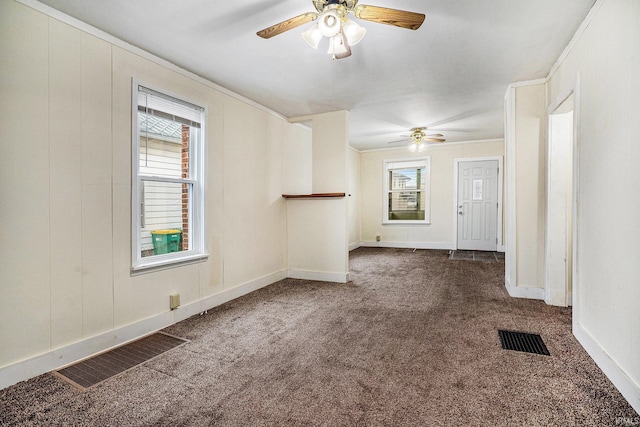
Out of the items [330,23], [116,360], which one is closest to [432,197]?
[330,23]

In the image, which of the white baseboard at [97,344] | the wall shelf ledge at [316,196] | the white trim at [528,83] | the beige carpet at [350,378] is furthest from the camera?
the wall shelf ledge at [316,196]

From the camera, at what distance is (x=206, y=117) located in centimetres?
326

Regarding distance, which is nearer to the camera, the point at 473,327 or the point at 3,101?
the point at 3,101

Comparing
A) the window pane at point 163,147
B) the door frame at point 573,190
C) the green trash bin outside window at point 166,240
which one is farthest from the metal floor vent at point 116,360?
the door frame at point 573,190

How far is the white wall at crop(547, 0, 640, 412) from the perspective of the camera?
5.40 feet

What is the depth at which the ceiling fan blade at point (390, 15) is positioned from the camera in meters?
1.76

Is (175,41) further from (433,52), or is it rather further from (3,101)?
(433,52)

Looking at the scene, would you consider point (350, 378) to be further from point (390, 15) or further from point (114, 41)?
point (114, 41)

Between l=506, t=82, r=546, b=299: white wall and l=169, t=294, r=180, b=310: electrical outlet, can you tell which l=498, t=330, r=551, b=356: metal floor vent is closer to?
l=506, t=82, r=546, b=299: white wall

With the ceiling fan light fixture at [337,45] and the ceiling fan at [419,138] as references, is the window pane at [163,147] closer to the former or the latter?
the ceiling fan light fixture at [337,45]

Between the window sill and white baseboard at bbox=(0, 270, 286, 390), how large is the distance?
0.42m

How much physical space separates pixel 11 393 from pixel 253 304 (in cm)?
195

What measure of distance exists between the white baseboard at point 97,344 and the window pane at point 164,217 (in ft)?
1.97

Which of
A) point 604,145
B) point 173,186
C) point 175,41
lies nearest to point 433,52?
point 604,145
